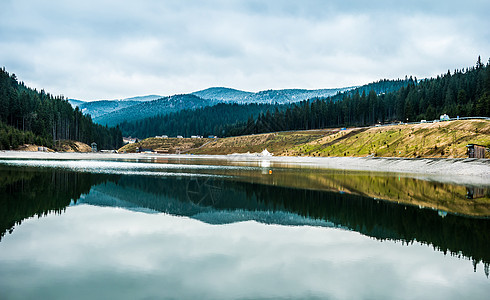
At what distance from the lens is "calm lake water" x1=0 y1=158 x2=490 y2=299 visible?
10.9 meters

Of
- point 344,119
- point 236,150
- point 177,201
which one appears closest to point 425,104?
point 344,119

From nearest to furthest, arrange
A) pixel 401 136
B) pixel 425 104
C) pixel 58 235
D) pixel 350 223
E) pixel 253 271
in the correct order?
pixel 253 271
pixel 58 235
pixel 350 223
pixel 401 136
pixel 425 104

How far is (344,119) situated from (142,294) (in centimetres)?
18838

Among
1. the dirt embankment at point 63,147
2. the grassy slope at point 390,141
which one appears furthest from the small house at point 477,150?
the dirt embankment at point 63,147

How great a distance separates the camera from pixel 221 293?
411 inches

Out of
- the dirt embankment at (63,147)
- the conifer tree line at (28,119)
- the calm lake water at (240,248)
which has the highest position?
the conifer tree line at (28,119)

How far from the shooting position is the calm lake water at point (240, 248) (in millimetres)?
10867

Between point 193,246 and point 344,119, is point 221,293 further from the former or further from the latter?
point 344,119

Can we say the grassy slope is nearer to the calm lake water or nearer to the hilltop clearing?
the hilltop clearing

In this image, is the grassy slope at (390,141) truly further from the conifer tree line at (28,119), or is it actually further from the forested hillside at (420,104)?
the conifer tree line at (28,119)

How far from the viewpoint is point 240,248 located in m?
15.4

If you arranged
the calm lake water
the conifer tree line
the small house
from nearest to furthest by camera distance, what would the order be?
the calm lake water → the small house → the conifer tree line

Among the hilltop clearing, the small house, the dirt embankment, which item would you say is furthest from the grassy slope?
the dirt embankment

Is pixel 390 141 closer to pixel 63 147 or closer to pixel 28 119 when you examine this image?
pixel 63 147
